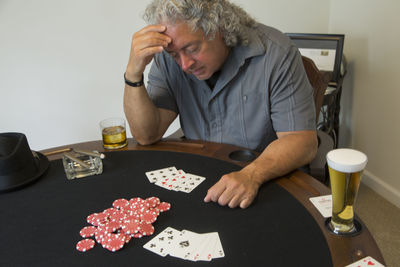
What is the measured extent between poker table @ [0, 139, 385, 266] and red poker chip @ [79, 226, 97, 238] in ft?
0.07

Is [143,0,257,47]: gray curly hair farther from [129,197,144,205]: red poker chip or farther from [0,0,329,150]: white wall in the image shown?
[0,0,329,150]: white wall

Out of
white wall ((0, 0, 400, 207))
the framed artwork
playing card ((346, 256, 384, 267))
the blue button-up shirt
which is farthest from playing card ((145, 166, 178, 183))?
the framed artwork

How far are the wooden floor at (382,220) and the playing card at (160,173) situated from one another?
1.52m

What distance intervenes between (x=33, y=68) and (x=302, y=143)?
2097 millimetres

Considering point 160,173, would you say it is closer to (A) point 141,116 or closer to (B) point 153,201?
(B) point 153,201

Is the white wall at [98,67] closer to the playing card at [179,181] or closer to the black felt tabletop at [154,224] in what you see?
the black felt tabletop at [154,224]

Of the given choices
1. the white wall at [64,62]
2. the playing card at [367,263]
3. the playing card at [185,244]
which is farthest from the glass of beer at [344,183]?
the white wall at [64,62]

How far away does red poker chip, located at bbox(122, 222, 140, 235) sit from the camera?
0.97 metres

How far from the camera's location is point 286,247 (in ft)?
2.89

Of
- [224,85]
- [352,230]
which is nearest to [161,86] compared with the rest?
[224,85]

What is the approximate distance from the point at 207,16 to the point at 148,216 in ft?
2.87

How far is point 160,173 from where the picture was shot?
4.29 ft

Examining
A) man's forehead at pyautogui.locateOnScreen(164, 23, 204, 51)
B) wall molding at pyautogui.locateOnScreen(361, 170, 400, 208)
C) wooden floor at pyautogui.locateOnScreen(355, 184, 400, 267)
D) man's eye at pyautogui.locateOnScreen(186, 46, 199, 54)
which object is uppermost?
man's forehead at pyautogui.locateOnScreen(164, 23, 204, 51)

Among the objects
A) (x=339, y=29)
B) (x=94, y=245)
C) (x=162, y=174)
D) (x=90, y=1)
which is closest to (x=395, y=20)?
(x=339, y=29)
